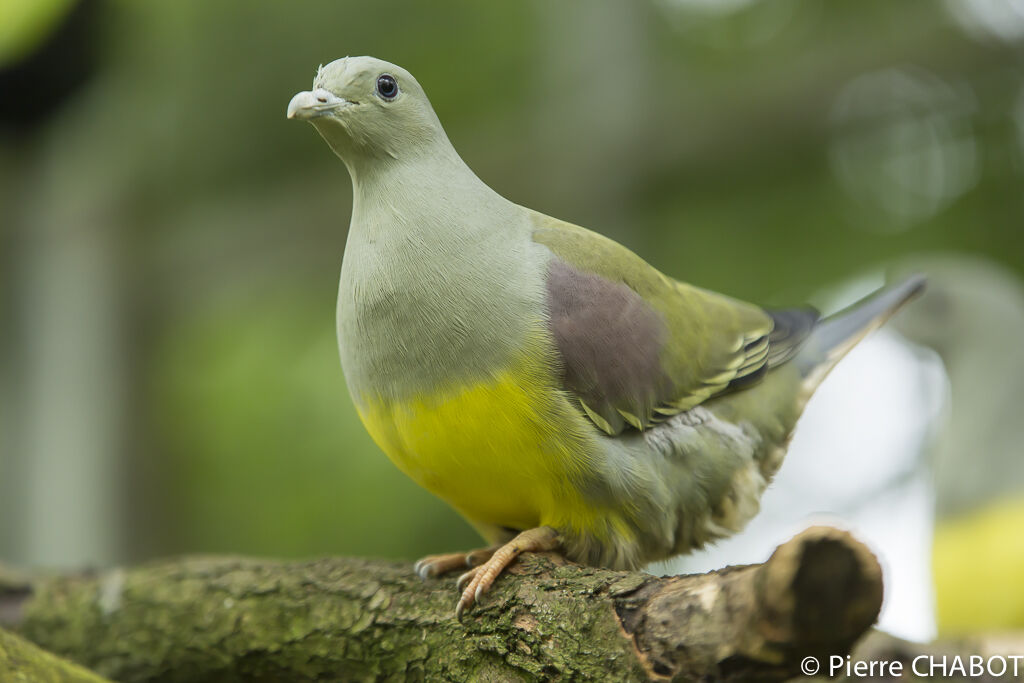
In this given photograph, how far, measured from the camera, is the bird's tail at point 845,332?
2.43 m

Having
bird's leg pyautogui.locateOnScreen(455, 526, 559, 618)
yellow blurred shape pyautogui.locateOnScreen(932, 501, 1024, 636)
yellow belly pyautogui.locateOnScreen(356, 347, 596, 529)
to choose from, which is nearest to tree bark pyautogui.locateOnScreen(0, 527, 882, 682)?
bird's leg pyautogui.locateOnScreen(455, 526, 559, 618)

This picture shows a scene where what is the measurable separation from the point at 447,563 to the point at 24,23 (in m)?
3.13

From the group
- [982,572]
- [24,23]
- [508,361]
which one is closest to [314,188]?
[24,23]

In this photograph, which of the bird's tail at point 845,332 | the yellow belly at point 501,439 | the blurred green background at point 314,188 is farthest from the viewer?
the blurred green background at point 314,188

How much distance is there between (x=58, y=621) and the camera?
7.92ft

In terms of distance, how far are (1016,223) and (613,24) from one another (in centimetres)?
215

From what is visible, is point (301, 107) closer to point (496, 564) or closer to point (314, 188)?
point (496, 564)

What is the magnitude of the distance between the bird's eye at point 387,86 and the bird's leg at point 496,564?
964mm

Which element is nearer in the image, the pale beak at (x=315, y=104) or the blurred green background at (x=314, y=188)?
the pale beak at (x=315, y=104)

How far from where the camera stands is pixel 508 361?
1.75 meters

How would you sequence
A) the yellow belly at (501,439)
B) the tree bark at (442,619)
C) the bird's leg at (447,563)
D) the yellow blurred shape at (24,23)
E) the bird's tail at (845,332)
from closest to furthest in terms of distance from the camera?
1. the tree bark at (442,619)
2. the yellow belly at (501,439)
3. the bird's leg at (447,563)
4. the bird's tail at (845,332)
5. the yellow blurred shape at (24,23)

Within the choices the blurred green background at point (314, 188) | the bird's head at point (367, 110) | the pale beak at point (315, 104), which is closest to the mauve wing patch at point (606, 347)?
the bird's head at point (367, 110)

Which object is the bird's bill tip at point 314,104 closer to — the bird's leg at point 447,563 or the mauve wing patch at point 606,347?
the mauve wing patch at point 606,347

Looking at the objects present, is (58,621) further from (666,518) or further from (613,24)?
(613,24)
